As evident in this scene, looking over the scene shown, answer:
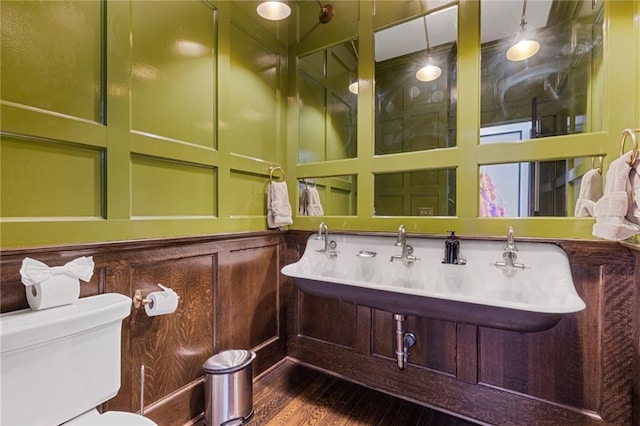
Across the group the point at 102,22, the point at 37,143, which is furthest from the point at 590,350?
the point at 102,22

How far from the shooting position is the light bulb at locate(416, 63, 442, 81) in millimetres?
1741

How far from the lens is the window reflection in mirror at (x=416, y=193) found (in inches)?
66.2

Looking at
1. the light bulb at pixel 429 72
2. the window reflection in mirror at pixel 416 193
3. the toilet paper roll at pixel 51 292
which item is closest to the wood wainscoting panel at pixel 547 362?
the window reflection in mirror at pixel 416 193

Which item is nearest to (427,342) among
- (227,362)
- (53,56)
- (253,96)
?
(227,362)

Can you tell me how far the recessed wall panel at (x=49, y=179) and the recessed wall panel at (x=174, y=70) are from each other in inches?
10.5

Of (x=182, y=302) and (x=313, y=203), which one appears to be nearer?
(x=182, y=302)

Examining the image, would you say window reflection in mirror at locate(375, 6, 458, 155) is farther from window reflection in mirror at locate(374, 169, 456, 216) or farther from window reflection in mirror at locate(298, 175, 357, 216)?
window reflection in mirror at locate(298, 175, 357, 216)

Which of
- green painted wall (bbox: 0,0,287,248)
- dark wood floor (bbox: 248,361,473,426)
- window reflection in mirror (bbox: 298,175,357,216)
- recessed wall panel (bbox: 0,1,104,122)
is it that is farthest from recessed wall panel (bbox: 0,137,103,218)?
dark wood floor (bbox: 248,361,473,426)

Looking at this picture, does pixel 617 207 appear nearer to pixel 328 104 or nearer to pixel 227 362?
pixel 328 104

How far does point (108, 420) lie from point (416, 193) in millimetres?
1721

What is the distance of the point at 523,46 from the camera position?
5.01ft

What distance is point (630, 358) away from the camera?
4.16 ft

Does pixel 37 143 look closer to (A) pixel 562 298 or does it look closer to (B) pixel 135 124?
(B) pixel 135 124

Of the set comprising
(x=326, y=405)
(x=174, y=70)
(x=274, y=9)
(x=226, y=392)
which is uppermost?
(x=274, y=9)
